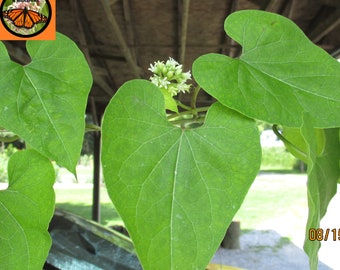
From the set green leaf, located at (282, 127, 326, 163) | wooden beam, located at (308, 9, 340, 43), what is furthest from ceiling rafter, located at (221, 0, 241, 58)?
green leaf, located at (282, 127, 326, 163)

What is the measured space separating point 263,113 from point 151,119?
0.06m

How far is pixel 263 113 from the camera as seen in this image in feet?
0.71

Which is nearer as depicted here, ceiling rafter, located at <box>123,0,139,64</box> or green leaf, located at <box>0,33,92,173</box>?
green leaf, located at <box>0,33,92,173</box>

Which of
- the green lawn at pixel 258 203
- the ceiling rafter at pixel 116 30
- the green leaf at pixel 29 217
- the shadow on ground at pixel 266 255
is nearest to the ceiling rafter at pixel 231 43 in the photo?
the ceiling rafter at pixel 116 30

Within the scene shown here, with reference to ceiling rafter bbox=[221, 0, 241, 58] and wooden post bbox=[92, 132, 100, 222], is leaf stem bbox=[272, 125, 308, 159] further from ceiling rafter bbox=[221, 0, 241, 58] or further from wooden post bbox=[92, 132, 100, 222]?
wooden post bbox=[92, 132, 100, 222]

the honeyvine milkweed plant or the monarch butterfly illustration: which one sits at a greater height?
the monarch butterfly illustration

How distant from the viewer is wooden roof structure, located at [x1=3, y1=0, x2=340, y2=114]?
1935 millimetres

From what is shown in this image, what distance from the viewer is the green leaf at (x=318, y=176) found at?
20 centimetres

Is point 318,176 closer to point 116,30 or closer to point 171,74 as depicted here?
point 171,74

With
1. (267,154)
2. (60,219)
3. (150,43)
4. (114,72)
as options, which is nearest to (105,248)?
(60,219)

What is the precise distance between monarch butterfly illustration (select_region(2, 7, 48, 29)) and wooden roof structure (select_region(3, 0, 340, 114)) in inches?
54.2

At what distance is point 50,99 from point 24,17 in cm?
10

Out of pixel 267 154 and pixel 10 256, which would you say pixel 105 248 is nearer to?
pixel 10 256

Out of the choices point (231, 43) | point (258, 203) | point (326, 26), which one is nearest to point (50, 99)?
point (326, 26)
